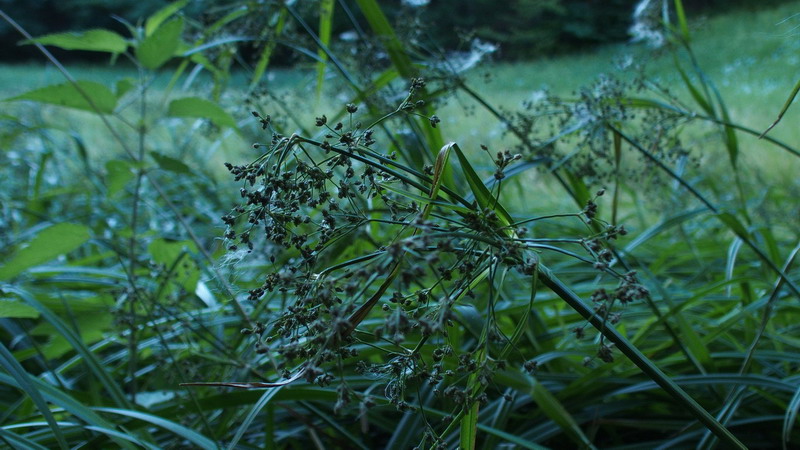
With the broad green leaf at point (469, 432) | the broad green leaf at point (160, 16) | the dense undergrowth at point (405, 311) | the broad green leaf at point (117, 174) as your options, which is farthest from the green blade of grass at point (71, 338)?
the broad green leaf at point (469, 432)

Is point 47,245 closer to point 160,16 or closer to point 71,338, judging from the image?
point 71,338

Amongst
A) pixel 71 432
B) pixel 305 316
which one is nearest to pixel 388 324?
pixel 305 316

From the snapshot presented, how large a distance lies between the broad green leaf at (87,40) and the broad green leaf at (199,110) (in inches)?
6.9

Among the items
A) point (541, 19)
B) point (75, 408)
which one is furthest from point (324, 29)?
point (541, 19)

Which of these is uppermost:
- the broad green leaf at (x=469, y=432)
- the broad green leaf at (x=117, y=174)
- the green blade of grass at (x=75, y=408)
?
the broad green leaf at (x=117, y=174)

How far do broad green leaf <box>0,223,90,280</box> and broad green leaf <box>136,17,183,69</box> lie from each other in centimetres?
33

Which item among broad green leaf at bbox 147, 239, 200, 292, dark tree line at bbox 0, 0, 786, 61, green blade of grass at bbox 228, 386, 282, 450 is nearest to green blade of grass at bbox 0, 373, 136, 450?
green blade of grass at bbox 228, 386, 282, 450

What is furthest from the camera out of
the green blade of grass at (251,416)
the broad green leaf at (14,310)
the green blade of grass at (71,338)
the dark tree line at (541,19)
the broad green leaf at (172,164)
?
the dark tree line at (541,19)

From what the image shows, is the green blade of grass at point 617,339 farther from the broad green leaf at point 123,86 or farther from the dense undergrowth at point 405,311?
the broad green leaf at point 123,86

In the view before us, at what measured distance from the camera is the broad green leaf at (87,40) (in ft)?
3.84

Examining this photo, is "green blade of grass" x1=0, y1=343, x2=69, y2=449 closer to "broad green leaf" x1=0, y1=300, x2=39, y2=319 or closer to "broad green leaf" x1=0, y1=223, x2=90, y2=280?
"broad green leaf" x1=0, y1=300, x2=39, y2=319

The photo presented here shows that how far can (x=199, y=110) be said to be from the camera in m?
1.21

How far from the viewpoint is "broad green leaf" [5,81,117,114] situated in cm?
115

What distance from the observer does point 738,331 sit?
4.67 feet
